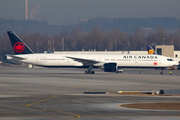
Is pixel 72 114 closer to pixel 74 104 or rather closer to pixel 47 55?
Answer: pixel 74 104

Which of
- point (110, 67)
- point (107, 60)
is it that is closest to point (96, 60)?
point (107, 60)

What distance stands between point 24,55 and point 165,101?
48221 mm

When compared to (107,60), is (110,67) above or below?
below

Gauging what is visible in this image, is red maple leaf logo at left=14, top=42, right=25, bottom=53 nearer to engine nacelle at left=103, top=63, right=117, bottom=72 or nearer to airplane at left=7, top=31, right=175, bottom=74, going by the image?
airplane at left=7, top=31, right=175, bottom=74

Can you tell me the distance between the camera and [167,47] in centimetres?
13388

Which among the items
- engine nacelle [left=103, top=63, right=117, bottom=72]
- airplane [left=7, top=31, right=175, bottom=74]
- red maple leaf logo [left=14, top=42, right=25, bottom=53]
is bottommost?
engine nacelle [left=103, top=63, right=117, bottom=72]

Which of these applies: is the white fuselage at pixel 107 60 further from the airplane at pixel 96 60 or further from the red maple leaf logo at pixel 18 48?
the red maple leaf logo at pixel 18 48

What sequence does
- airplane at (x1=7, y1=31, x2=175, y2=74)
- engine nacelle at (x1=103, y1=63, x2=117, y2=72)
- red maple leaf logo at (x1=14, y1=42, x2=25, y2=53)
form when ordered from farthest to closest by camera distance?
red maple leaf logo at (x1=14, y1=42, x2=25, y2=53) < airplane at (x1=7, y1=31, x2=175, y2=74) < engine nacelle at (x1=103, y1=63, x2=117, y2=72)

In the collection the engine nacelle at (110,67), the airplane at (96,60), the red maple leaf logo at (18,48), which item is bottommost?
the engine nacelle at (110,67)

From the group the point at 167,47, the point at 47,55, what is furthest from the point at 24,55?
the point at 167,47

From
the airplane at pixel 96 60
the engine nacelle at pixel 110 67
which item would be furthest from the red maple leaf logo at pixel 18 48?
the engine nacelle at pixel 110 67

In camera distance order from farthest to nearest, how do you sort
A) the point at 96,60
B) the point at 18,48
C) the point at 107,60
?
the point at 18,48 → the point at 96,60 → the point at 107,60

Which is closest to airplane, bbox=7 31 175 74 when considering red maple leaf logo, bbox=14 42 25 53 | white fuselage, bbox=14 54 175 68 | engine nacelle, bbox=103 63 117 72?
white fuselage, bbox=14 54 175 68

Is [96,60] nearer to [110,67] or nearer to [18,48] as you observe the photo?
[110,67]
